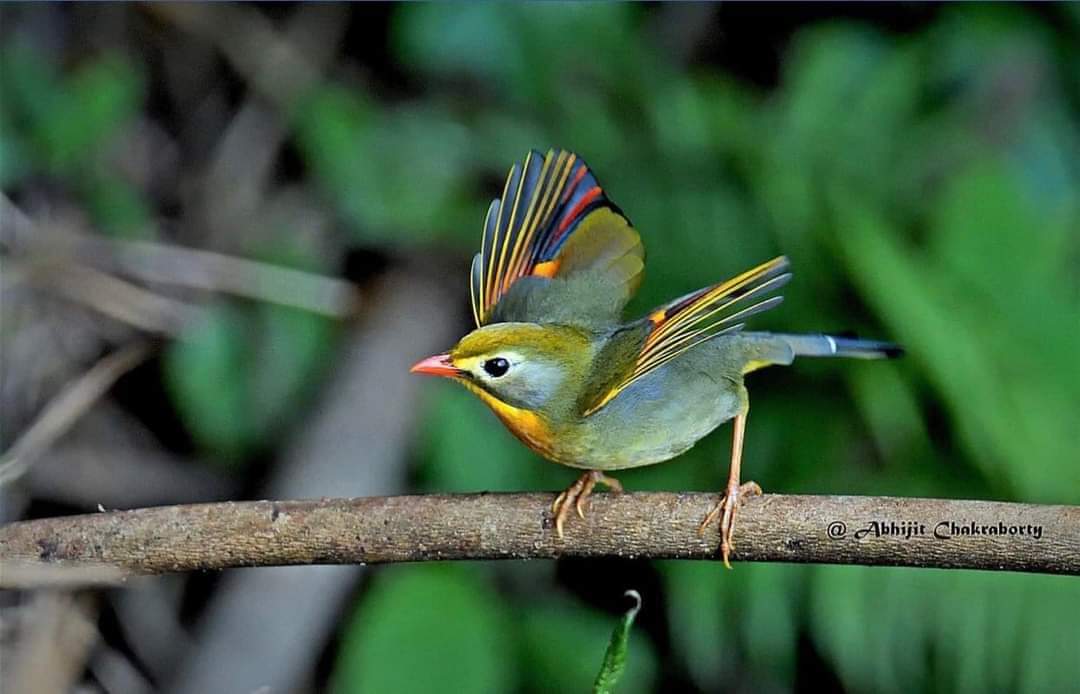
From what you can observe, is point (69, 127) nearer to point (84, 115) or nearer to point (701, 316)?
point (84, 115)

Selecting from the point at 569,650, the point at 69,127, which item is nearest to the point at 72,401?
the point at 69,127

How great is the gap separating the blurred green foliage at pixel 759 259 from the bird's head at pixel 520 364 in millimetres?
1264

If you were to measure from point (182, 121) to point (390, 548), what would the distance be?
347cm

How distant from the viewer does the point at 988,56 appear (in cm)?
455

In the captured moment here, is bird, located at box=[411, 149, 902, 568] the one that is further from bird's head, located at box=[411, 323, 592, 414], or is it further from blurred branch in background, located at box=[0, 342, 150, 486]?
blurred branch in background, located at box=[0, 342, 150, 486]

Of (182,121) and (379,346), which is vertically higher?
(182,121)

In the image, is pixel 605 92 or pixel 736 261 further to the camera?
pixel 605 92

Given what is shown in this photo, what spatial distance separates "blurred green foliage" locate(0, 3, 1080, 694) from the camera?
3352 millimetres

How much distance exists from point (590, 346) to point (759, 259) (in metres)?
1.48

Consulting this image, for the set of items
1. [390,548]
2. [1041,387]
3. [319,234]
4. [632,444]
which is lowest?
[390,548]

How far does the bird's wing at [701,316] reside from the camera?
71.7 inches

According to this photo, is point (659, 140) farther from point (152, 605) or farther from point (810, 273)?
point (152, 605)

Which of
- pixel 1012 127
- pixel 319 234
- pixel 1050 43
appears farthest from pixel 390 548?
pixel 1050 43

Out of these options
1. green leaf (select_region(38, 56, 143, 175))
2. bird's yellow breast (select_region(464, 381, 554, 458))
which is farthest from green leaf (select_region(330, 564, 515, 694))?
green leaf (select_region(38, 56, 143, 175))
